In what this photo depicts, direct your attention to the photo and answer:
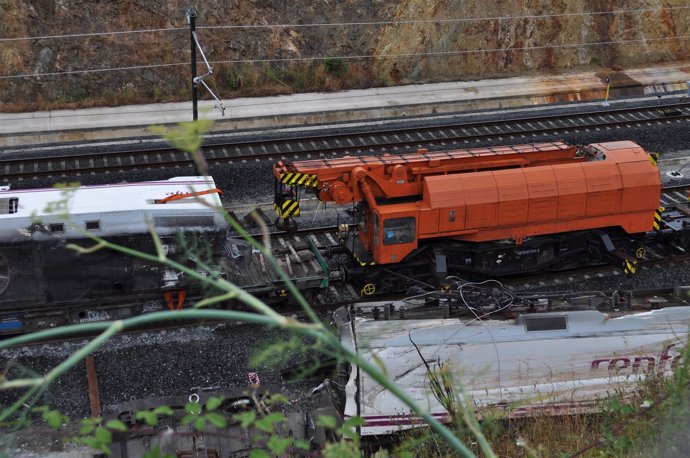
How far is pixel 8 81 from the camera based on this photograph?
26688mm

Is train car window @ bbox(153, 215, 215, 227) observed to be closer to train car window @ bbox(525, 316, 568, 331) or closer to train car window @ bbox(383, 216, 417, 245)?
train car window @ bbox(383, 216, 417, 245)

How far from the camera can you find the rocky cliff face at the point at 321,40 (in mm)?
27219

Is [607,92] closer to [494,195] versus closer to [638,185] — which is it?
[638,185]

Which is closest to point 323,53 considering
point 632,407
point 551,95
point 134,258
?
point 551,95

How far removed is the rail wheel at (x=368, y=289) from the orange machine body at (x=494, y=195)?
58 centimetres

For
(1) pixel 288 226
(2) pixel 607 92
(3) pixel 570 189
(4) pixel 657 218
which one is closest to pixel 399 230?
(1) pixel 288 226

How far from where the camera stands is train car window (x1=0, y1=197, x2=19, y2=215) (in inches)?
593

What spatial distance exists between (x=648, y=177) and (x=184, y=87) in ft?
50.3

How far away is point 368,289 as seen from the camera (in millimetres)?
17328

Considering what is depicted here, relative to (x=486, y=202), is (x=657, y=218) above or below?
below

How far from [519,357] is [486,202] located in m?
4.40

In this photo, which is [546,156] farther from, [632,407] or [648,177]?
[632,407]

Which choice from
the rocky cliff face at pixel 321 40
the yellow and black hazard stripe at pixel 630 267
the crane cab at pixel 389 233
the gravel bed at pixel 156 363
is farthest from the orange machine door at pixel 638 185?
the rocky cliff face at pixel 321 40

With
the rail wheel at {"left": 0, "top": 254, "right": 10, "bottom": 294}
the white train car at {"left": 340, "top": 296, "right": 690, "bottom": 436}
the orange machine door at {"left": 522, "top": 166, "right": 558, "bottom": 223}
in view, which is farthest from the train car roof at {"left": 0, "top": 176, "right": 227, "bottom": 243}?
the orange machine door at {"left": 522, "top": 166, "right": 558, "bottom": 223}
